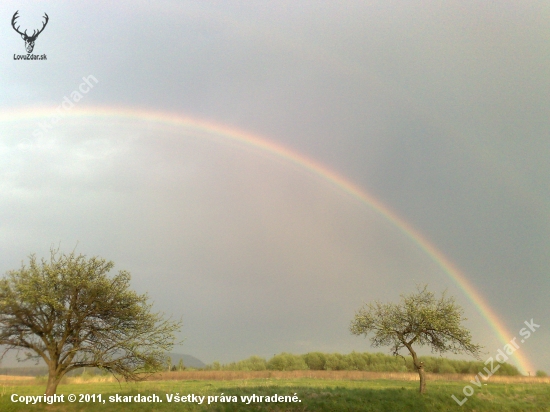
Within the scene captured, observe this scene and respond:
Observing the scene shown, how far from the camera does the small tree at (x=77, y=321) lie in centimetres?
2400

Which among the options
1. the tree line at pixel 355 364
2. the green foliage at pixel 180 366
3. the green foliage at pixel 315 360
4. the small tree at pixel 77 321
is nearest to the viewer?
the small tree at pixel 77 321

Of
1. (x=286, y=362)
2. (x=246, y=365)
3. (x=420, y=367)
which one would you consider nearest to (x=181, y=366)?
(x=246, y=365)

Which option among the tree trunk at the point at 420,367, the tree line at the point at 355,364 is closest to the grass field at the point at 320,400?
the tree trunk at the point at 420,367

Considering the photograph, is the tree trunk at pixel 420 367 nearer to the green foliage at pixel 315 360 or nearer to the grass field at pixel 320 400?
the grass field at pixel 320 400

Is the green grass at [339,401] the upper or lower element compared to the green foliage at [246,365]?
upper

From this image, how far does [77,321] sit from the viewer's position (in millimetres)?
25375

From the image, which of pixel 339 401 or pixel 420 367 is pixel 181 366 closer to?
pixel 339 401

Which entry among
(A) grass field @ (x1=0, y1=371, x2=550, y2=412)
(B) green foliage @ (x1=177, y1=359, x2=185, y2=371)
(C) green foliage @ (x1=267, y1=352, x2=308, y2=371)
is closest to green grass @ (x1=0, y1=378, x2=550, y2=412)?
(A) grass field @ (x1=0, y1=371, x2=550, y2=412)

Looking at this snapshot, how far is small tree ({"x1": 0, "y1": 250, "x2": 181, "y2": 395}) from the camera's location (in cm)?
2400

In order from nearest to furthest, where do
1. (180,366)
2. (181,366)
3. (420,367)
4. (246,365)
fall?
(420,367)
(180,366)
(181,366)
(246,365)

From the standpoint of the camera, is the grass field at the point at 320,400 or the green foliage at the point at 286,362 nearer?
the grass field at the point at 320,400

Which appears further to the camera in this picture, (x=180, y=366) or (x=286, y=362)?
(x=286, y=362)

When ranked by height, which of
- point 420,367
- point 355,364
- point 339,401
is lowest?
point 355,364

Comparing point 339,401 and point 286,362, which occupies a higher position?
point 339,401
